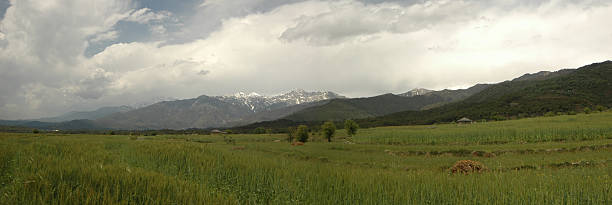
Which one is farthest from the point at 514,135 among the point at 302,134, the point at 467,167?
the point at 467,167

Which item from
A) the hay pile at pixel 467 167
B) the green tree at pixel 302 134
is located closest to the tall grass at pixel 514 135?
the green tree at pixel 302 134

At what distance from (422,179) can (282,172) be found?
449cm

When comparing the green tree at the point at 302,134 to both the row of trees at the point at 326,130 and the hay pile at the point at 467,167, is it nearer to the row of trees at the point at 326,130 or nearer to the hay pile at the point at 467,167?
the row of trees at the point at 326,130

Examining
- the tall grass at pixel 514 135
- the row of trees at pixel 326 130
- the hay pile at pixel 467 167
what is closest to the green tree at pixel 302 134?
the row of trees at pixel 326 130

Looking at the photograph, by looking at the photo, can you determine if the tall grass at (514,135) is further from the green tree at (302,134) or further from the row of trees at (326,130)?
the green tree at (302,134)

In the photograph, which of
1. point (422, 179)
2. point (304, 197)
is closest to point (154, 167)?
point (304, 197)

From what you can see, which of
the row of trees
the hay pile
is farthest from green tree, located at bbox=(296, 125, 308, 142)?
the hay pile

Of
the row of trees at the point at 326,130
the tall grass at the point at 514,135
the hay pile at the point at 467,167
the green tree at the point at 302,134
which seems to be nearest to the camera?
the hay pile at the point at 467,167

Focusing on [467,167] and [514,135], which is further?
[514,135]

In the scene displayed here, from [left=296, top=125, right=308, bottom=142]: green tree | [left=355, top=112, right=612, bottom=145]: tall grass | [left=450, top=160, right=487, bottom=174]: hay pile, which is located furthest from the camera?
[left=296, top=125, right=308, bottom=142]: green tree

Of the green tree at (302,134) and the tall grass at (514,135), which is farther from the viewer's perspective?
the green tree at (302,134)

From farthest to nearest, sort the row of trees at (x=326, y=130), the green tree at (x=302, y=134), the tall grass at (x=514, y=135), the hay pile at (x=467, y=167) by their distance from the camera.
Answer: the row of trees at (x=326, y=130)
the green tree at (x=302, y=134)
the tall grass at (x=514, y=135)
the hay pile at (x=467, y=167)

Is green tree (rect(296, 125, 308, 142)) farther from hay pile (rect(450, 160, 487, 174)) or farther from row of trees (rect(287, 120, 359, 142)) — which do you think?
hay pile (rect(450, 160, 487, 174))

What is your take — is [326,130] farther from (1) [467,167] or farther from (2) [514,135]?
(1) [467,167]
